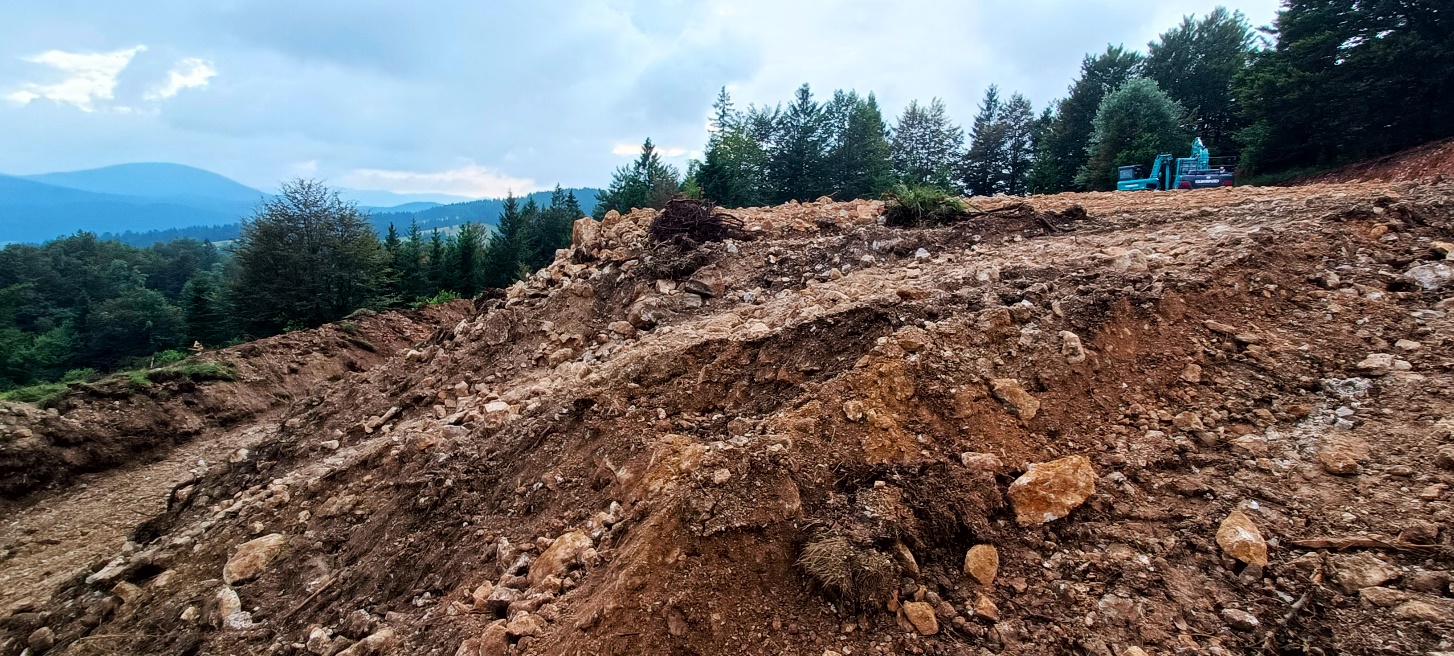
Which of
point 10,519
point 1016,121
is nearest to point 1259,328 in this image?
point 10,519

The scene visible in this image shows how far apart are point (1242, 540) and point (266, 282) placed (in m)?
23.5

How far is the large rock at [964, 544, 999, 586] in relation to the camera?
2.36m

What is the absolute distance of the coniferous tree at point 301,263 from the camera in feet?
59.4

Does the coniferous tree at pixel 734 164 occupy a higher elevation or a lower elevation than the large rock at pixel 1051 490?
higher

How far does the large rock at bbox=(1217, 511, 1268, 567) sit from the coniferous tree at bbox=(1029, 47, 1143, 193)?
28.5 metres

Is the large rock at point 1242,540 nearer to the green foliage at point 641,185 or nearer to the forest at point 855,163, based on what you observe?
the forest at point 855,163

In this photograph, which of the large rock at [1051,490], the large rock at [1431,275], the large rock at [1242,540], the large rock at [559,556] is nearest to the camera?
the large rock at [1242,540]

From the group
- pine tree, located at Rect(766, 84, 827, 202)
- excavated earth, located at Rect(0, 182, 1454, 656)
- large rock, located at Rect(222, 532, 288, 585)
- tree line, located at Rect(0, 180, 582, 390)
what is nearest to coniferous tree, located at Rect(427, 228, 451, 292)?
tree line, located at Rect(0, 180, 582, 390)

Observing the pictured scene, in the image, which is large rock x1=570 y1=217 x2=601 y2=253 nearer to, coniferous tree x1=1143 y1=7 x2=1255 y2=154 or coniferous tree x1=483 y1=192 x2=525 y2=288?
coniferous tree x1=483 y1=192 x2=525 y2=288

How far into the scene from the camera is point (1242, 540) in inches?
86.7

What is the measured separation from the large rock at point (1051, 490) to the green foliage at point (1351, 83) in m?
21.3

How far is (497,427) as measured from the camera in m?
4.39

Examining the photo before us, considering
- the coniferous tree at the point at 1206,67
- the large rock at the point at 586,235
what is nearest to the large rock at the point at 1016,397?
the large rock at the point at 586,235

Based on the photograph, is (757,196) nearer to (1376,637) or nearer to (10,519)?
(10,519)
